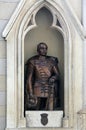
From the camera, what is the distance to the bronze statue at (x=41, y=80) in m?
7.37

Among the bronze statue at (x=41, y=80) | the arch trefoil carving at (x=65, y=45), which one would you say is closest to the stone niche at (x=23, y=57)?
the arch trefoil carving at (x=65, y=45)

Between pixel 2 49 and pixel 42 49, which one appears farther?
pixel 42 49

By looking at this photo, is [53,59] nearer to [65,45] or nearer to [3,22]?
[65,45]

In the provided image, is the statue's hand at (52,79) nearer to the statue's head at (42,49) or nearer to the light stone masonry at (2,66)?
the statue's head at (42,49)

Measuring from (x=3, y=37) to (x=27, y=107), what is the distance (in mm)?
923

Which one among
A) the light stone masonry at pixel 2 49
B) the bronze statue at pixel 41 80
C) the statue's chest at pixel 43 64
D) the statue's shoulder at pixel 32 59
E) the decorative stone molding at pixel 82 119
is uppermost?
the light stone masonry at pixel 2 49

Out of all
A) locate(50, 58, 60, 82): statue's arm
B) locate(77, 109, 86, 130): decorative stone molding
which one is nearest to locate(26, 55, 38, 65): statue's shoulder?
locate(50, 58, 60, 82): statue's arm

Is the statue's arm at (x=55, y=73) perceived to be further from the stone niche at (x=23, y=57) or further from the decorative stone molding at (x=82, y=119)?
the decorative stone molding at (x=82, y=119)

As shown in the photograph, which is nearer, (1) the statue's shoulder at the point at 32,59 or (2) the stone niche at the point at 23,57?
(2) the stone niche at the point at 23,57

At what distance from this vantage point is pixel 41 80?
291 inches

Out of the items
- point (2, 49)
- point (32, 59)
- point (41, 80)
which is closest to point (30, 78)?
point (41, 80)

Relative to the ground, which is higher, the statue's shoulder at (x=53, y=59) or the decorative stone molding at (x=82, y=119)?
the statue's shoulder at (x=53, y=59)

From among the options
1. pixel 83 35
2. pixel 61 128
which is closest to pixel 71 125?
pixel 61 128

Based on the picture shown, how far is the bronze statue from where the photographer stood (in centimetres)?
737
